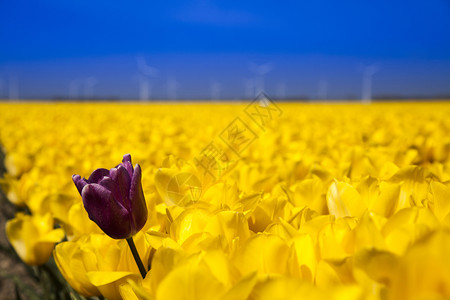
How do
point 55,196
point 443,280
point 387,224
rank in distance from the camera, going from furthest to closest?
point 55,196
point 387,224
point 443,280

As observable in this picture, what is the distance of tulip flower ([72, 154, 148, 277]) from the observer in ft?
2.68

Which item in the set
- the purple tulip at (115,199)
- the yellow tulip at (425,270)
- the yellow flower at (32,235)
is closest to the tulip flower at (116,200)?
the purple tulip at (115,199)

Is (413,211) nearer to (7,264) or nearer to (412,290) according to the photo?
(412,290)

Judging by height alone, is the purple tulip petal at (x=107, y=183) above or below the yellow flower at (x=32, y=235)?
above

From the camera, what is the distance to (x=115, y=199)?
2.76ft

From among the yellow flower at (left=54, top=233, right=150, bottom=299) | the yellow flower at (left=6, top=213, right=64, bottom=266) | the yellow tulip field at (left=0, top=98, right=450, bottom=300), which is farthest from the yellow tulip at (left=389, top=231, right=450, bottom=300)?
the yellow flower at (left=6, top=213, right=64, bottom=266)

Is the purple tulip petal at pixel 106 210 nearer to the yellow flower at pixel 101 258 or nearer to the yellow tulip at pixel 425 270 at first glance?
the yellow flower at pixel 101 258

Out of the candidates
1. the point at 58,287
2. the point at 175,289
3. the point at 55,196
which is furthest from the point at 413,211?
the point at 58,287

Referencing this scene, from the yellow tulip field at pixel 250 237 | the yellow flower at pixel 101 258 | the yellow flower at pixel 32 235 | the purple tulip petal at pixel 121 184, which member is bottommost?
the yellow flower at pixel 32 235

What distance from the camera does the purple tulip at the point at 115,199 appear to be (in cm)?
82

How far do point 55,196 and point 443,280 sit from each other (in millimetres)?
1276

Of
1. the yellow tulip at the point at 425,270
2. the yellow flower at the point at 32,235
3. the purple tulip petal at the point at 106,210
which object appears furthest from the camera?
the yellow flower at the point at 32,235

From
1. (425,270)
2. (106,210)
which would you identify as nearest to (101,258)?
(106,210)

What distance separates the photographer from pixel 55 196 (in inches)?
57.3
